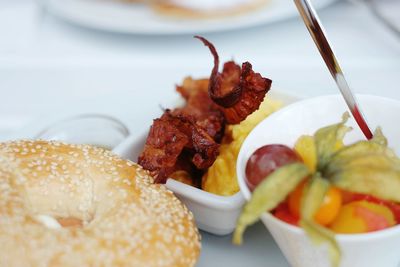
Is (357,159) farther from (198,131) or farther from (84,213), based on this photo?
(84,213)

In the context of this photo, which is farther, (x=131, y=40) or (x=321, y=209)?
(x=131, y=40)

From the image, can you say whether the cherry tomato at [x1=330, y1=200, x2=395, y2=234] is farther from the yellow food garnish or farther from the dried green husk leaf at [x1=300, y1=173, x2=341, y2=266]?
the yellow food garnish

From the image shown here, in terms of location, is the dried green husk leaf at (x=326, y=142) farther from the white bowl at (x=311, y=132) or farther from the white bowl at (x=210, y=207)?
the white bowl at (x=210, y=207)

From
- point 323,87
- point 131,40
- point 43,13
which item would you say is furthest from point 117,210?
point 43,13

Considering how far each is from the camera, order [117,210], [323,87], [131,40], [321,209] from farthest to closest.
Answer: [131,40] → [323,87] → [117,210] → [321,209]

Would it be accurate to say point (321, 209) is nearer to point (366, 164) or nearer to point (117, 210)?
point (366, 164)

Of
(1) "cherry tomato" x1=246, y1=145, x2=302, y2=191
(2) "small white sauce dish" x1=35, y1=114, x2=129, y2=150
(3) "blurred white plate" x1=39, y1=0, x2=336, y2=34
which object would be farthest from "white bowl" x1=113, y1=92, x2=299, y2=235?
(3) "blurred white plate" x1=39, y1=0, x2=336, y2=34
